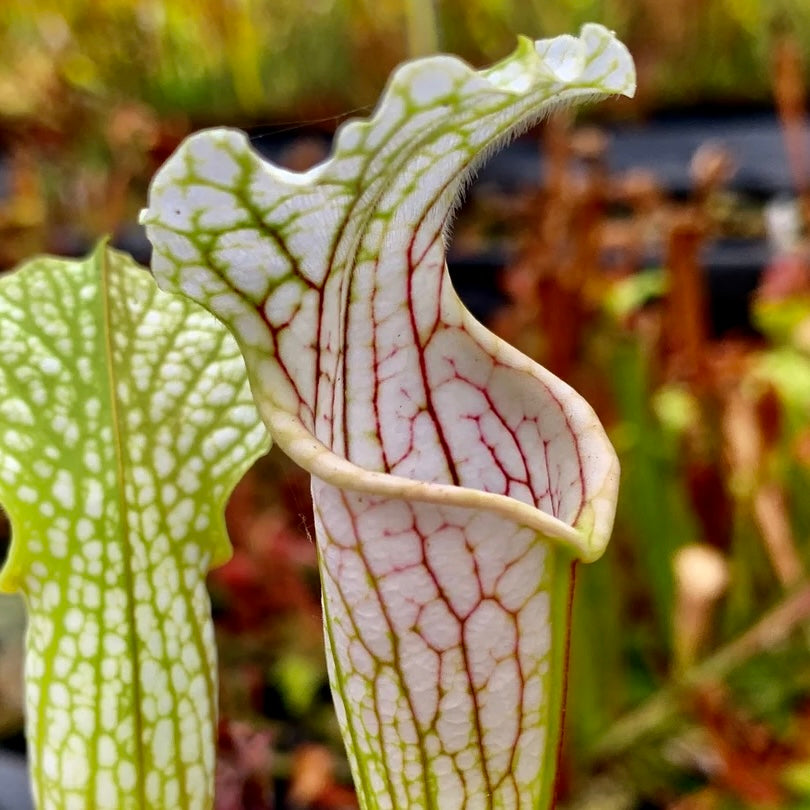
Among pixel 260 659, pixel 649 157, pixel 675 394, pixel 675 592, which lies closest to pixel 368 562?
pixel 675 592

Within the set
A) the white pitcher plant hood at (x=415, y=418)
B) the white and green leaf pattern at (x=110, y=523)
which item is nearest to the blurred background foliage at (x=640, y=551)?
the white and green leaf pattern at (x=110, y=523)

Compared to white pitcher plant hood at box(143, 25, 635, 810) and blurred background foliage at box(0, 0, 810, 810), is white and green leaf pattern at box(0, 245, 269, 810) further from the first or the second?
blurred background foliage at box(0, 0, 810, 810)

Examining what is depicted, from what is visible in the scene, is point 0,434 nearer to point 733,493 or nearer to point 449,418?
point 449,418

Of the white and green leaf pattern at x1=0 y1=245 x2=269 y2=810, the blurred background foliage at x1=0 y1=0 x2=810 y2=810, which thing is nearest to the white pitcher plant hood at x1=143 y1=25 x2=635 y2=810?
the white and green leaf pattern at x1=0 y1=245 x2=269 y2=810

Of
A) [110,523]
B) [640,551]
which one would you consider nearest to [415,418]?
[110,523]

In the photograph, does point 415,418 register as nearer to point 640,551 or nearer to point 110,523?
point 110,523

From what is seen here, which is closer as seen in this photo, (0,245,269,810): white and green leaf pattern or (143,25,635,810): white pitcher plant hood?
(143,25,635,810): white pitcher plant hood
